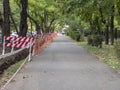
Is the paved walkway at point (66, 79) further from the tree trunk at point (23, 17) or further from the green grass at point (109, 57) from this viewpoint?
the tree trunk at point (23, 17)

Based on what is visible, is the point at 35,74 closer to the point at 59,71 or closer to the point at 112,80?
the point at 59,71

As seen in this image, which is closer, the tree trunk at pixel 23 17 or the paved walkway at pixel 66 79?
the paved walkway at pixel 66 79

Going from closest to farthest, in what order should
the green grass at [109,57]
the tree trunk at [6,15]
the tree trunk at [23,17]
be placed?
the green grass at [109,57] < the tree trunk at [6,15] < the tree trunk at [23,17]

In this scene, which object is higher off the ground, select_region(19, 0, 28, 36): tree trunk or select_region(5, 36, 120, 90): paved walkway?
select_region(19, 0, 28, 36): tree trunk

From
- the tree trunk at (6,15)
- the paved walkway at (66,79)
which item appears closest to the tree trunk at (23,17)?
the tree trunk at (6,15)

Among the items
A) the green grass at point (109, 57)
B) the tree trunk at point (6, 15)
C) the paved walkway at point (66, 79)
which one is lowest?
the paved walkway at point (66, 79)

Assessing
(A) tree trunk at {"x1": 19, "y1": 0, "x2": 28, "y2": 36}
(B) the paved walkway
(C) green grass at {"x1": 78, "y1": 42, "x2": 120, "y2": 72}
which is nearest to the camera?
(B) the paved walkway

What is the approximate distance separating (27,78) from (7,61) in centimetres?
450

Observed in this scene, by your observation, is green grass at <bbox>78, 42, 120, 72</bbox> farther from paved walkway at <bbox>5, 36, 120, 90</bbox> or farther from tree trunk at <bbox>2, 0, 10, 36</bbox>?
tree trunk at <bbox>2, 0, 10, 36</bbox>

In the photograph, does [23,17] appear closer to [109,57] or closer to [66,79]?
[109,57]

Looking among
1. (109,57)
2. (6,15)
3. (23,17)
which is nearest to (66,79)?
(109,57)

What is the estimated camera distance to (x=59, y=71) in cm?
1298

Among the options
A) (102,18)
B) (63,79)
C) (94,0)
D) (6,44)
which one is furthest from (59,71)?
(102,18)

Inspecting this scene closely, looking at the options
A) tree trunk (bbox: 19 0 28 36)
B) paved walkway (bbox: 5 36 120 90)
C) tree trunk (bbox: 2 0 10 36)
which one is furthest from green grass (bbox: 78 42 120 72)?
tree trunk (bbox: 2 0 10 36)
